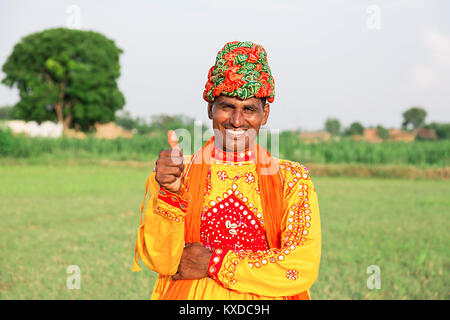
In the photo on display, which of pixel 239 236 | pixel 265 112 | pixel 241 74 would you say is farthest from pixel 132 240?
pixel 241 74

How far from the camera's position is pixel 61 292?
5.27 meters

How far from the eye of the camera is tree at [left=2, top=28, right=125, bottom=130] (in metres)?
35.0

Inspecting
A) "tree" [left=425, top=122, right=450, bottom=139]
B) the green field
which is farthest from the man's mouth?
"tree" [left=425, top=122, right=450, bottom=139]

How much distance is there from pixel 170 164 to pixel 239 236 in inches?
22.8

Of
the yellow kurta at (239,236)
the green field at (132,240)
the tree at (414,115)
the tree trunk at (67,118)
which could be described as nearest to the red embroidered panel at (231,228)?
the yellow kurta at (239,236)

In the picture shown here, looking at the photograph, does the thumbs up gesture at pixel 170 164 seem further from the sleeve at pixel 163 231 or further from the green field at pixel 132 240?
the green field at pixel 132 240

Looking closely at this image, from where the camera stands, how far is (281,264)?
6.33ft

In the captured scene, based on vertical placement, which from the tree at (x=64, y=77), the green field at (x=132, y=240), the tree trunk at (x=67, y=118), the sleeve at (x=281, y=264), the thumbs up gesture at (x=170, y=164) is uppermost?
the tree at (x=64, y=77)

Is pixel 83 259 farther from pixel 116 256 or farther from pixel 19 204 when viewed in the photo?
pixel 19 204

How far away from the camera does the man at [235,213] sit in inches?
76.0

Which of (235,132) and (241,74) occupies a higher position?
(241,74)

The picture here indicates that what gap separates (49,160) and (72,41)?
17.7 m

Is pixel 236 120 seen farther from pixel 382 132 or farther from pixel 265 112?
pixel 382 132
